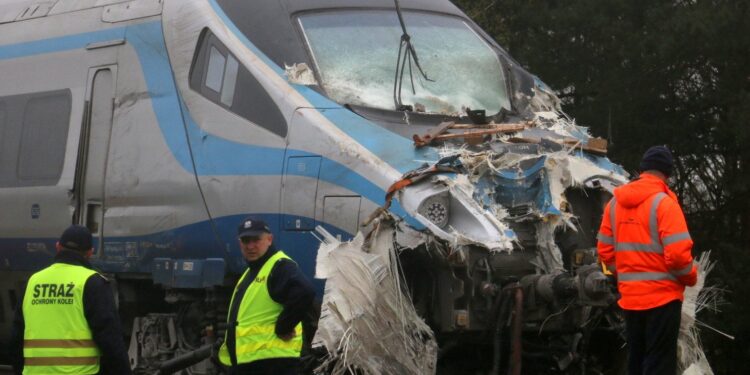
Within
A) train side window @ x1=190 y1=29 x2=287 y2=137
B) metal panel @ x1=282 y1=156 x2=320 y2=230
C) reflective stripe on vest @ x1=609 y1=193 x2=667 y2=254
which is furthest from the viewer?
train side window @ x1=190 y1=29 x2=287 y2=137

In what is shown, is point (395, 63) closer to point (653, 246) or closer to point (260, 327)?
point (653, 246)

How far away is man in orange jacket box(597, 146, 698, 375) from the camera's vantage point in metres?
8.23

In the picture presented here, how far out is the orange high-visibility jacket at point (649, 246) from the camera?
323 inches

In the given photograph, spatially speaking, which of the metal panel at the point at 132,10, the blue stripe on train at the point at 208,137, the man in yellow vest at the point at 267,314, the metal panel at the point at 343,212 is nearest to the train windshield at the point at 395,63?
the blue stripe on train at the point at 208,137

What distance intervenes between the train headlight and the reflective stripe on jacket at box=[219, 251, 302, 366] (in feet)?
4.06

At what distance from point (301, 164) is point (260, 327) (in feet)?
6.76

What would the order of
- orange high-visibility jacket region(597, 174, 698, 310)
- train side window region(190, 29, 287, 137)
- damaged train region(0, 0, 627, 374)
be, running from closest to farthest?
orange high-visibility jacket region(597, 174, 698, 310), damaged train region(0, 0, 627, 374), train side window region(190, 29, 287, 137)

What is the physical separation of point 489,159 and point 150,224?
308cm

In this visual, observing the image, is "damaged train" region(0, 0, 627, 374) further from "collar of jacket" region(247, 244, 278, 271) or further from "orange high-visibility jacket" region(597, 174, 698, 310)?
"collar of jacket" region(247, 244, 278, 271)

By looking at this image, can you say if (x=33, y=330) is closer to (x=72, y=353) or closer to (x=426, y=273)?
(x=72, y=353)

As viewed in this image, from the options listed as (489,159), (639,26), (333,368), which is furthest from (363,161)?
(639,26)

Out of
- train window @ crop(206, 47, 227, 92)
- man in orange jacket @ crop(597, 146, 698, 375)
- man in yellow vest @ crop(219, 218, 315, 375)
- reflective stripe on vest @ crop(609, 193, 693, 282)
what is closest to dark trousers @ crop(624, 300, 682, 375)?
man in orange jacket @ crop(597, 146, 698, 375)

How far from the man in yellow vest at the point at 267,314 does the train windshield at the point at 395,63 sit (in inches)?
92.5

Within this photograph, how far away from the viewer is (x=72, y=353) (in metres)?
7.80
